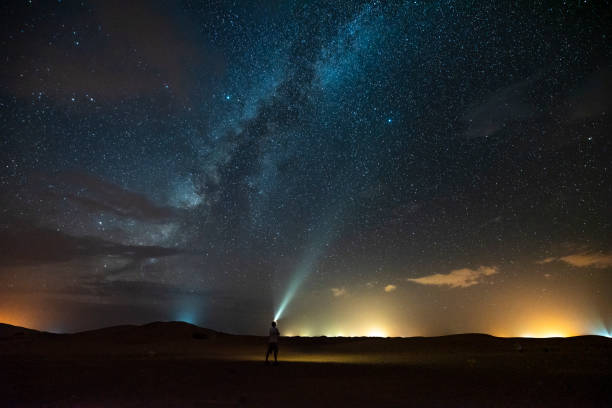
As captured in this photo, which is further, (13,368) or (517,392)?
(13,368)

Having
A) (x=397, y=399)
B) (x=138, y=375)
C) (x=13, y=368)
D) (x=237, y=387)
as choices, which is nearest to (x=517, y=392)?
(x=397, y=399)

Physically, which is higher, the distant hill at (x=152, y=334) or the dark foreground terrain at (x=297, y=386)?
the distant hill at (x=152, y=334)

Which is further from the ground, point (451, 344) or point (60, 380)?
point (451, 344)

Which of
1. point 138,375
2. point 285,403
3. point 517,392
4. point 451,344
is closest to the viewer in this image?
point 285,403

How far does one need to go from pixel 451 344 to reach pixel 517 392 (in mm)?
24399

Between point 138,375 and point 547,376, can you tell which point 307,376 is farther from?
point 547,376

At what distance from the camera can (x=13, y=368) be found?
14.1 metres

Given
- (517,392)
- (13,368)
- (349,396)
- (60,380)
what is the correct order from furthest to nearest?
(13,368) < (60,380) < (517,392) < (349,396)

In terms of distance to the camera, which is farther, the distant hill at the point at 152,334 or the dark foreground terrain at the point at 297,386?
the distant hill at the point at 152,334

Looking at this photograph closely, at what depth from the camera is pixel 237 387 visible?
10.4 meters

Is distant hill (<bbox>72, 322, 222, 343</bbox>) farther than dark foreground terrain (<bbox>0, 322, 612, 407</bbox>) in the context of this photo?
Yes

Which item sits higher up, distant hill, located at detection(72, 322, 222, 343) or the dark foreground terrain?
distant hill, located at detection(72, 322, 222, 343)

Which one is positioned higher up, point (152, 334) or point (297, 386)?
point (152, 334)

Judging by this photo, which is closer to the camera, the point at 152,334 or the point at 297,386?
the point at 297,386
